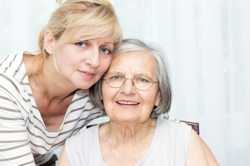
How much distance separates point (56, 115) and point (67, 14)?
0.44m

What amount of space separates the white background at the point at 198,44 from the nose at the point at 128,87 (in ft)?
2.76

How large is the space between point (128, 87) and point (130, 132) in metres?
0.21

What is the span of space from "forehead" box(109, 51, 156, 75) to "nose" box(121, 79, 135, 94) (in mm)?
35

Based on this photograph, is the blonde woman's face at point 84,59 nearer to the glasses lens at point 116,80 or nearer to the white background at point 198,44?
the glasses lens at point 116,80

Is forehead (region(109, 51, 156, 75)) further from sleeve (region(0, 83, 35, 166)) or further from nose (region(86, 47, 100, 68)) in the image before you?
sleeve (region(0, 83, 35, 166))

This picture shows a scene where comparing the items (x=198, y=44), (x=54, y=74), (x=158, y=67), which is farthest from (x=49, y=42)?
(x=198, y=44)

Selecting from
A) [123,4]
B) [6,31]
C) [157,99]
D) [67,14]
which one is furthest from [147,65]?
[6,31]

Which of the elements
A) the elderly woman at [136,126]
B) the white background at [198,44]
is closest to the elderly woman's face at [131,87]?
the elderly woman at [136,126]

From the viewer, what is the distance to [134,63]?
172cm

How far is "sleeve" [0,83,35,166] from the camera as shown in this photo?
66.3 inches

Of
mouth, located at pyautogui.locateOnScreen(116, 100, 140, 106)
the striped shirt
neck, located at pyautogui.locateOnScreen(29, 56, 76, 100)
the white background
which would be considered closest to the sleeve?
the striped shirt

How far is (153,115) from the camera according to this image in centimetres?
185

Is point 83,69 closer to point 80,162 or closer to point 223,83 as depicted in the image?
point 80,162

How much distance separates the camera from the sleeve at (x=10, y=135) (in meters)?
1.68
